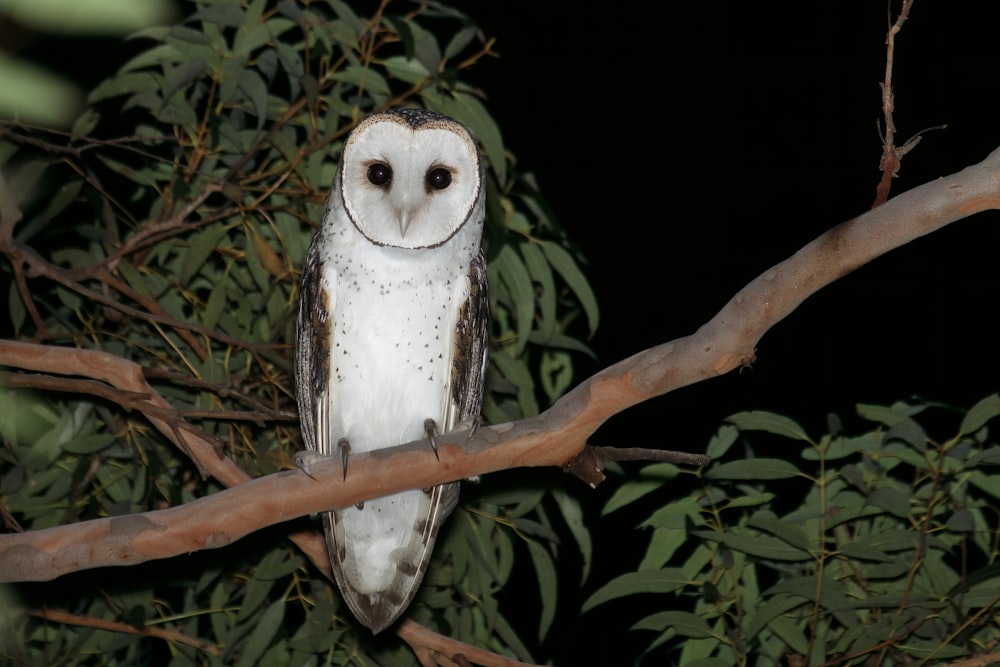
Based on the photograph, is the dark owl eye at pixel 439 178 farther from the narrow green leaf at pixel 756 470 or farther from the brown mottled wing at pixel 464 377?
the narrow green leaf at pixel 756 470

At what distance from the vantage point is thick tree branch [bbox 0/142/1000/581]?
44.6 inches

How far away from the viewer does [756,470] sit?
1.74m

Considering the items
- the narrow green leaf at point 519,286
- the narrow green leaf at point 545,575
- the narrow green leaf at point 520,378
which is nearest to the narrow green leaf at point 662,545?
the narrow green leaf at point 545,575

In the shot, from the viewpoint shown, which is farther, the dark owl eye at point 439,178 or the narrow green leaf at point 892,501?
the dark owl eye at point 439,178

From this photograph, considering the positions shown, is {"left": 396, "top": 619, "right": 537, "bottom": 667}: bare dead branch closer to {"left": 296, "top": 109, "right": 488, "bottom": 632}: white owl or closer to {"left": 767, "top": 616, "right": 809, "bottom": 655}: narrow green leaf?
{"left": 296, "top": 109, "right": 488, "bottom": 632}: white owl

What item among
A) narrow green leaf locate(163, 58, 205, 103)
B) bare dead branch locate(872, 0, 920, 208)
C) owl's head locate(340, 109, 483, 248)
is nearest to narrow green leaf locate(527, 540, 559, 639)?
owl's head locate(340, 109, 483, 248)

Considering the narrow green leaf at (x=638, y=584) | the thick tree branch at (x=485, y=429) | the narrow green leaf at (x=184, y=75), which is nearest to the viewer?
the thick tree branch at (x=485, y=429)

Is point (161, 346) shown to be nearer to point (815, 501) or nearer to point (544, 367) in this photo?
point (544, 367)

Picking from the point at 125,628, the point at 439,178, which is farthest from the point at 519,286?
the point at 125,628

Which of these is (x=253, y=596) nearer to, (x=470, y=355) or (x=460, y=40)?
Result: (x=470, y=355)

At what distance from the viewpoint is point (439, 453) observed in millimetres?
1479

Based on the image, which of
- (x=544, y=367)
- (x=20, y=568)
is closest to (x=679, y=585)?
(x=544, y=367)

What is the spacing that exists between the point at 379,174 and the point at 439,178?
106mm

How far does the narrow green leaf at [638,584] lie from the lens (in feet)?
5.93
